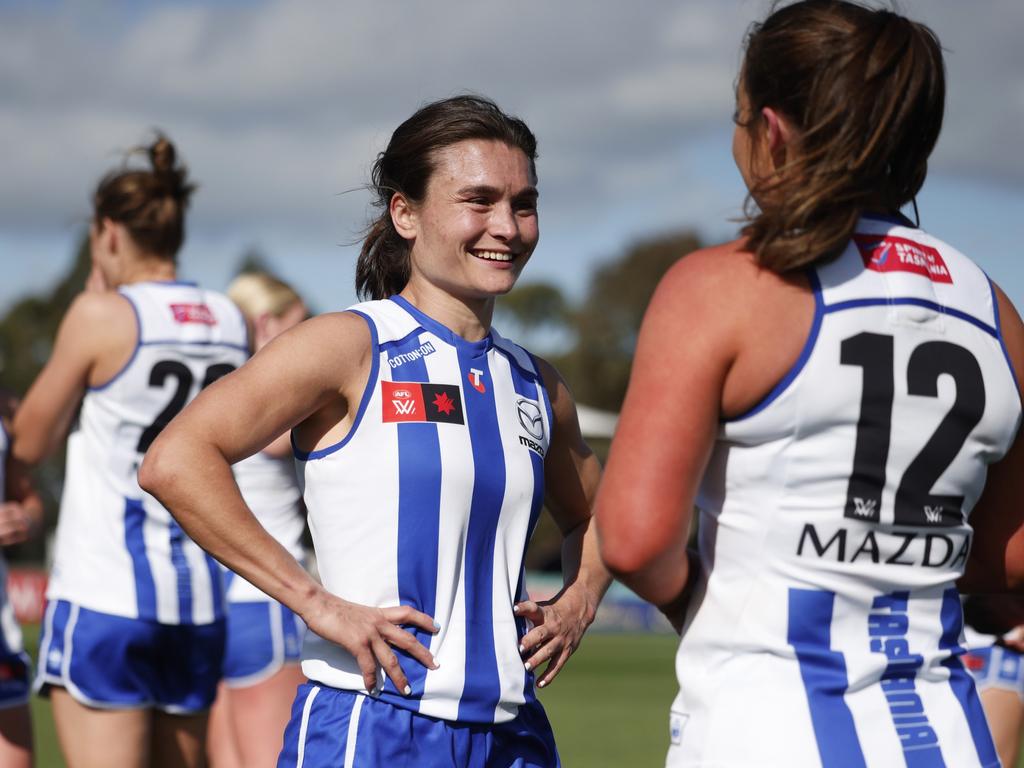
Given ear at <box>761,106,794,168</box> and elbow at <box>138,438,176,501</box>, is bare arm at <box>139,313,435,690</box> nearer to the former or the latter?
elbow at <box>138,438,176,501</box>

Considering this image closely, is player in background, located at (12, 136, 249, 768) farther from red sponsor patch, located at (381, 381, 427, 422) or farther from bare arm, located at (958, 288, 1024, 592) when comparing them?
bare arm, located at (958, 288, 1024, 592)

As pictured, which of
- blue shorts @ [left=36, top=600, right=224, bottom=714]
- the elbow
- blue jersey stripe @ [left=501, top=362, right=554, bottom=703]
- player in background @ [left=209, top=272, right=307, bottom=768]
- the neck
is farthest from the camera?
player in background @ [left=209, top=272, right=307, bottom=768]

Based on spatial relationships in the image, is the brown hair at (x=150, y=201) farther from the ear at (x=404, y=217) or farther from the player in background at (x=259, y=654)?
the ear at (x=404, y=217)

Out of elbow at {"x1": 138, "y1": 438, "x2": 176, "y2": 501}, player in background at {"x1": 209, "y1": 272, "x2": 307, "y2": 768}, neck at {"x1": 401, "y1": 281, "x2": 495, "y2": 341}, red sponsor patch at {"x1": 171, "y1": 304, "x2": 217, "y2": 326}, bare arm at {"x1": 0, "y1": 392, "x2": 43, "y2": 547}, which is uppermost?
red sponsor patch at {"x1": 171, "y1": 304, "x2": 217, "y2": 326}

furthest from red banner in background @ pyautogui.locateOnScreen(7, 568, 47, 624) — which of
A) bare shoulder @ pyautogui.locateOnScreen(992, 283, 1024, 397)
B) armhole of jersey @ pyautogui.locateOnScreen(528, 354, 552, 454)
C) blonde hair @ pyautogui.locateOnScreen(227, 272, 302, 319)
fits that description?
bare shoulder @ pyautogui.locateOnScreen(992, 283, 1024, 397)

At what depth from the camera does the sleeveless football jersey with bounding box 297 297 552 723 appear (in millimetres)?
2965

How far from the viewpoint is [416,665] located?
2.93m

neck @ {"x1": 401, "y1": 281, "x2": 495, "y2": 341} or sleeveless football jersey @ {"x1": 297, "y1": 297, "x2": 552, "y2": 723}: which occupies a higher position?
neck @ {"x1": 401, "y1": 281, "x2": 495, "y2": 341}

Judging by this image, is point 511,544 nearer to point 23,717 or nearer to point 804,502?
point 804,502

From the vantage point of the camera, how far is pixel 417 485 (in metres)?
2.97

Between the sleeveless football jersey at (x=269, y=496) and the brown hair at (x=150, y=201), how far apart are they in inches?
43.8

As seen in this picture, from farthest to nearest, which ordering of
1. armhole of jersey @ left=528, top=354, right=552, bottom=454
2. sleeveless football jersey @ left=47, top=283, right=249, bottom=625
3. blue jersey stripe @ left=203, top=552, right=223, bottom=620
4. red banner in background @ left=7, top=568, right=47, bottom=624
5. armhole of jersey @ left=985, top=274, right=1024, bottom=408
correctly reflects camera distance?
red banner in background @ left=7, top=568, right=47, bottom=624
blue jersey stripe @ left=203, top=552, right=223, bottom=620
sleeveless football jersey @ left=47, top=283, right=249, bottom=625
armhole of jersey @ left=528, top=354, right=552, bottom=454
armhole of jersey @ left=985, top=274, right=1024, bottom=408

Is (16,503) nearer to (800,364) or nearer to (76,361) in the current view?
(76,361)

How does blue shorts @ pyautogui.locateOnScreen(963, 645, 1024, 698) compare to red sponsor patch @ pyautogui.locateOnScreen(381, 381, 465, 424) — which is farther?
blue shorts @ pyautogui.locateOnScreen(963, 645, 1024, 698)
